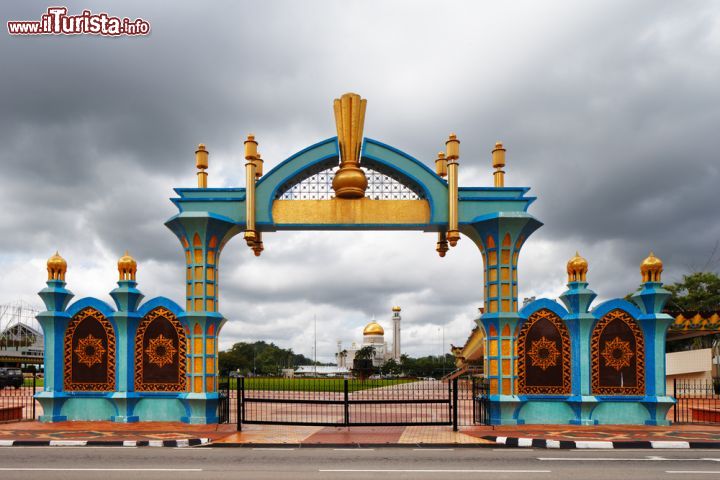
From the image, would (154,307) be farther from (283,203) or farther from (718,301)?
(718,301)

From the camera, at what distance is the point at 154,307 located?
13.8 m

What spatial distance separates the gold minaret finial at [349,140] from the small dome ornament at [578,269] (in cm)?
517

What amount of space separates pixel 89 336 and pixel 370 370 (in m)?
48.3

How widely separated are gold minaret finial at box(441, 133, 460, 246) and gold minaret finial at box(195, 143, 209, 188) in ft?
19.0

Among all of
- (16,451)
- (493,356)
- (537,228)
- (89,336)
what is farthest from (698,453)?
(89,336)

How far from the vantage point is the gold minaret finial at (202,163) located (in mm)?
14273

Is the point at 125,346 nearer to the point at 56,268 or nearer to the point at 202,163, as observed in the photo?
the point at 56,268

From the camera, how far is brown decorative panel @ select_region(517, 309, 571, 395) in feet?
44.2

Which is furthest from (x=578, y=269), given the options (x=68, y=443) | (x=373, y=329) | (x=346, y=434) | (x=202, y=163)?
(x=373, y=329)

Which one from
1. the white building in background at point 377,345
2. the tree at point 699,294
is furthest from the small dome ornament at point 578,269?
the white building in background at point 377,345

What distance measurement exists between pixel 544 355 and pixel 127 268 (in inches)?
388

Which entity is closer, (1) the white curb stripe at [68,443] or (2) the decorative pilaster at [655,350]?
(1) the white curb stripe at [68,443]

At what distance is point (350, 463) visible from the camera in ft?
29.7

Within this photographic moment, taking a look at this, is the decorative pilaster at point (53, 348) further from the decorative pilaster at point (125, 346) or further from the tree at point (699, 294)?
the tree at point (699, 294)
